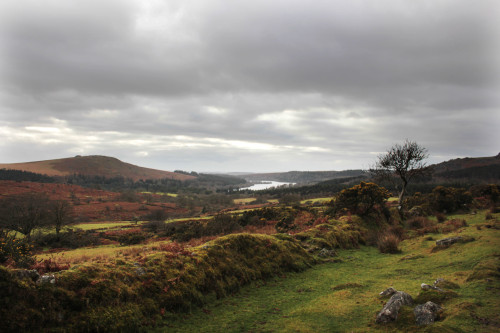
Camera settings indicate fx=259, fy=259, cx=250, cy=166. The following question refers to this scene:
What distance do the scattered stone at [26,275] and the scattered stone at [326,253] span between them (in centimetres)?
1170

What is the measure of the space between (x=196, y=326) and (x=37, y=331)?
3385 mm

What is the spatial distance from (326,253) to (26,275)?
40.7 feet

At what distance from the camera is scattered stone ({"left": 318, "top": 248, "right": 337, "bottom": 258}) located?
44.8 ft

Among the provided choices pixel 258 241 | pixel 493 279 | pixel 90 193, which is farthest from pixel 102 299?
pixel 90 193

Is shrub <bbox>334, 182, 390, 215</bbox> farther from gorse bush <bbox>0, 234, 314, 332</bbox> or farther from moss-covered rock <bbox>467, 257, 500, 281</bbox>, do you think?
moss-covered rock <bbox>467, 257, 500, 281</bbox>

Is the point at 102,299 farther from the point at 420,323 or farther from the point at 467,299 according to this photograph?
the point at 467,299

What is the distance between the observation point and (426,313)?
546 centimetres

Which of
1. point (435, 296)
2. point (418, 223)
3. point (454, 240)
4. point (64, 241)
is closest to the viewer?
point (435, 296)

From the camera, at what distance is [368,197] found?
22859 millimetres

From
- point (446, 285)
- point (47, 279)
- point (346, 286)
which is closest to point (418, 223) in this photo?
point (346, 286)

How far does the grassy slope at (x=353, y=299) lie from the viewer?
18.4 ft

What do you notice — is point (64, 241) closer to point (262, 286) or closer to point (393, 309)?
point (262, 286)

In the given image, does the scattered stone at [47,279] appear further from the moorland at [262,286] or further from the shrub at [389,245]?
the shrub at [389,245]

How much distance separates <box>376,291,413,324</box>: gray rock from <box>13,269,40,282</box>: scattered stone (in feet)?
26.1
